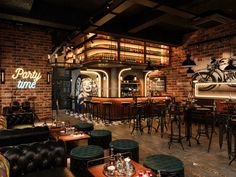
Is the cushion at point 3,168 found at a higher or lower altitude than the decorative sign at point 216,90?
lower

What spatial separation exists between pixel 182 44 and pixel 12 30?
256 inches

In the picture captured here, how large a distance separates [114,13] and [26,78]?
142 inches

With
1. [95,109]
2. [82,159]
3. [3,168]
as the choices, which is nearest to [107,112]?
[95,109]

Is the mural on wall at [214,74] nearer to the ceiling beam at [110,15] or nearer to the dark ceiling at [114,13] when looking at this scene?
the dark ceiling at [114,13]

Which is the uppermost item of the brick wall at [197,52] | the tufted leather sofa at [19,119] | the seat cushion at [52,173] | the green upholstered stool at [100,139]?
the brick wall at [197,52]

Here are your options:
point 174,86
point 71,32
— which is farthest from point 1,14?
point 174,86

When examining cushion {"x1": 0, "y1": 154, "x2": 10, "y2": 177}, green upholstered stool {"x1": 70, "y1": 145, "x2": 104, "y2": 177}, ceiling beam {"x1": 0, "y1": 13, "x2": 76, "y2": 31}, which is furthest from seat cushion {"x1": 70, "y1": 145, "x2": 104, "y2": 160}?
ceiling beam {"x1": 0, "y1": 13, "x2": 76, "y2": 31}

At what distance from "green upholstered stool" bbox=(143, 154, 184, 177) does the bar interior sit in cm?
1

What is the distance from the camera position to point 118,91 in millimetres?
10266

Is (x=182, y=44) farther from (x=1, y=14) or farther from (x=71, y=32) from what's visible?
(x=1, y=14)

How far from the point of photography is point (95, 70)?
1048cm

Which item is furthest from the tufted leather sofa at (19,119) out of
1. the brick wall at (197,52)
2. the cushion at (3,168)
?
the brick wall at (197,52)

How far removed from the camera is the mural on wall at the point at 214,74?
6.53 m

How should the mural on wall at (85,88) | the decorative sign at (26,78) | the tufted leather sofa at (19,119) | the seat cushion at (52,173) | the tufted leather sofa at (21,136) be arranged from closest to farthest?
the seat cushion at (52,173) → the tufted leather sofa at (21,136) → the tufted leather sofa at (19,119) → the decorative sign at (26,78) → the mural on wall at (85,88)
